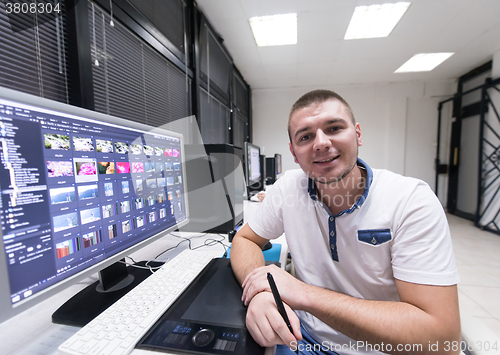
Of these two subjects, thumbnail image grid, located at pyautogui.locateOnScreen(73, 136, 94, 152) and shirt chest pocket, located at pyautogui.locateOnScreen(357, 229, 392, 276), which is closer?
thumbnail image grid, located at pyautogui.locateOnScreen(73, 136, 94, 152)

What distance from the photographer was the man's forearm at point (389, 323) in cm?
53

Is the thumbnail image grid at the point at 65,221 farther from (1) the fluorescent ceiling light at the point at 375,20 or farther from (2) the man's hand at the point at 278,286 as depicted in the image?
(1) the fluorescent ceiling light at the point at 375,20

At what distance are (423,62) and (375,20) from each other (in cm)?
198

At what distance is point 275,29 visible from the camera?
9.12 feet

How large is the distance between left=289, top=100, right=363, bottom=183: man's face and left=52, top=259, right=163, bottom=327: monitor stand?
2.36 feet

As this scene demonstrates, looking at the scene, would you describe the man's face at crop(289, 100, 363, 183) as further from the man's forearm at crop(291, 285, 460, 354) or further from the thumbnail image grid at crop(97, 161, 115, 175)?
the thumbnail image grid at crop(97, 161, 115, 175)

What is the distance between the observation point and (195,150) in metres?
1.18

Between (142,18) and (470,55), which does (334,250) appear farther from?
(470,55)

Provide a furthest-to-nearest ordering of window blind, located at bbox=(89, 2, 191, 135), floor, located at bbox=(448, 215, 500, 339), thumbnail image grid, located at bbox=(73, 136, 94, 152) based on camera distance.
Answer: floor, located at bbox=(448, 215, 500, 339) < window blind, located at bbox=(89, 2, 191, 135) < thumbnail image grid, located at bbox=(73, 136, 94, 152)

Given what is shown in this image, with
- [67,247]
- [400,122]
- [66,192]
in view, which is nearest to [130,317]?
[67,247]

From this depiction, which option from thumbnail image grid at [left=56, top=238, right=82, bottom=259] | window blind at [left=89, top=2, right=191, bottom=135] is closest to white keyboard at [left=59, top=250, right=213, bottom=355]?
thumbnail image grid at [left=56, top=238, right=82, bottom=259]

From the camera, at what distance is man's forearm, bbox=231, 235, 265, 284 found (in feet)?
2.24

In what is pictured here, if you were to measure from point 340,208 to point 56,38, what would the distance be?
4.79 ft

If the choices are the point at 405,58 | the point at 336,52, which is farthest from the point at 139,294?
the point at 405,58
